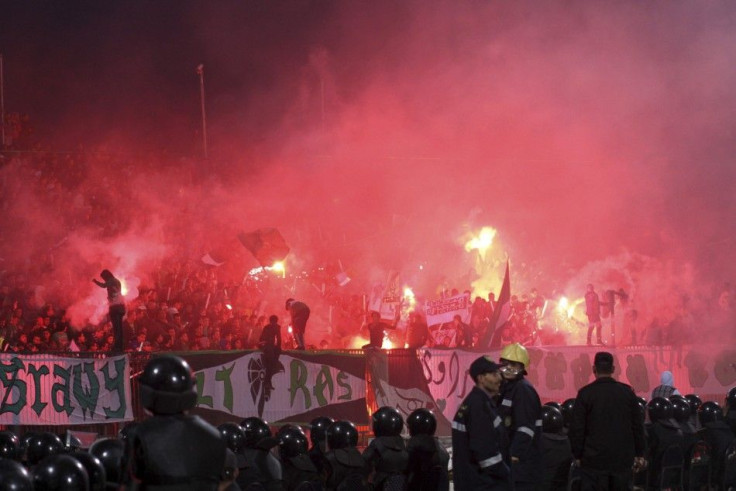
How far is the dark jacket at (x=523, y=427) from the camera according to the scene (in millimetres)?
7234

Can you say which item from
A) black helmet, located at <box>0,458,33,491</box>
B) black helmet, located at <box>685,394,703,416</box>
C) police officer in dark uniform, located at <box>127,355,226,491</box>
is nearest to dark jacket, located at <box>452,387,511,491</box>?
police officer in dark uniform, located at <box>127,355,226,491</box>

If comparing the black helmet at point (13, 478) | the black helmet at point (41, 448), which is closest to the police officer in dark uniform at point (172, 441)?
the black helmet at point (13, 478)

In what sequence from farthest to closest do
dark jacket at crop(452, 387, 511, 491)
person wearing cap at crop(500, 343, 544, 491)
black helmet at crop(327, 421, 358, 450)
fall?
black helmet at crop(327, 421, 358, 450), person wearing cap at crop(500, 343, 544, 491), dark jacket at crop(452, 387, 511, 491)

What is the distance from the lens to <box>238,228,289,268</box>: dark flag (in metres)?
21.5

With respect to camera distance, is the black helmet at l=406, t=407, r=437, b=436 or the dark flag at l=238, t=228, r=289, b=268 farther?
the dark flag at l=238, t=228, r=289, b=268

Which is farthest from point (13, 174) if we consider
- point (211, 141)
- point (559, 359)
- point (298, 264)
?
point (559, 359)

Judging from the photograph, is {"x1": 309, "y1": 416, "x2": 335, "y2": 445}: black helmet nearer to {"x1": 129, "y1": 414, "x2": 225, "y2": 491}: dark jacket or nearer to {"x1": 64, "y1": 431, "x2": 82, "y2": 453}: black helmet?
{"x1": 64, "y1": 431, "x2": 82, "y2": 453}: black helmet

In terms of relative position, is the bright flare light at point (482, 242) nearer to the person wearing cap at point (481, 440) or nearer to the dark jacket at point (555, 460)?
the dark jacket at point (555, 460)

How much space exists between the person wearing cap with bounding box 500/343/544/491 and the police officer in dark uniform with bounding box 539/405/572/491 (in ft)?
3.70

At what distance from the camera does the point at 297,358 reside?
44.9 feet

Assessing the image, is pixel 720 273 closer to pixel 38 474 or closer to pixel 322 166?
pixel 322 166

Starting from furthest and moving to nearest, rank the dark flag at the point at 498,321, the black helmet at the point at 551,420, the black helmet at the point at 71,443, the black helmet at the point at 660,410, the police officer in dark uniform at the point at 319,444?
the dark flag at the point at 498,321 → the black helmet at the point at 660,410 → the black helmet at the point at 551,420 → the police officer in dark uniform at the point at 319,444 → the black helmet at the point at 71,443

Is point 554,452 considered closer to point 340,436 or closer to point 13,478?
point 340,436

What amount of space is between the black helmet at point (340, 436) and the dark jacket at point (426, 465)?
1.58ft
